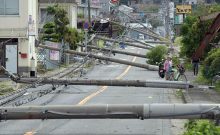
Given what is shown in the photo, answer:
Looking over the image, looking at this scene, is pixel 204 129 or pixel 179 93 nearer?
pixel 204 129

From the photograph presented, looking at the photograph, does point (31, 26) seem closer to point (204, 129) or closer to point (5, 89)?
point (5, 89)

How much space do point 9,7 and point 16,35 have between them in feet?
7.42

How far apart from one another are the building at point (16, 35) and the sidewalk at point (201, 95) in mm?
18519

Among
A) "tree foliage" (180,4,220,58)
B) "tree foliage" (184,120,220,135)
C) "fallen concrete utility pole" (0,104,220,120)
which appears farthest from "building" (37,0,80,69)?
"tree foliage" (184,120,220,135)

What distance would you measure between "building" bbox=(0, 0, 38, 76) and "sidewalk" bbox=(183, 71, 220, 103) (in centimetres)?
1852

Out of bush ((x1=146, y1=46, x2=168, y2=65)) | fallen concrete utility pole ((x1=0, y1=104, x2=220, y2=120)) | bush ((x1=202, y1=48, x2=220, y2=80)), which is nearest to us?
fallen concrete utility pole ((x1=0, y1=104, x2=220, y2=120))

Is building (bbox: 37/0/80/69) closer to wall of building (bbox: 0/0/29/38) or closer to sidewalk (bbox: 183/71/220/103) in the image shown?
wall of building (bbox: 0/0/29/38)

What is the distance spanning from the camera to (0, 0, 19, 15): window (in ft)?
Answer: 151

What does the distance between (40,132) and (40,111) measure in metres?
2.19

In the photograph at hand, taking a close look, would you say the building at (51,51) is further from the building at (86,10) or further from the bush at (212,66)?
the bush at (212,66)

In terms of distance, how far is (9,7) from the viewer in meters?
46.5

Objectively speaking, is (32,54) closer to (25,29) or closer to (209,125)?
(25,29)

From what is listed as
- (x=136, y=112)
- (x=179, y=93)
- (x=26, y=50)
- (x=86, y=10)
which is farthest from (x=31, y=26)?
(x=86, y=10)

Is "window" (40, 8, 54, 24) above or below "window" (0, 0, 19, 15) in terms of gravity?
below
